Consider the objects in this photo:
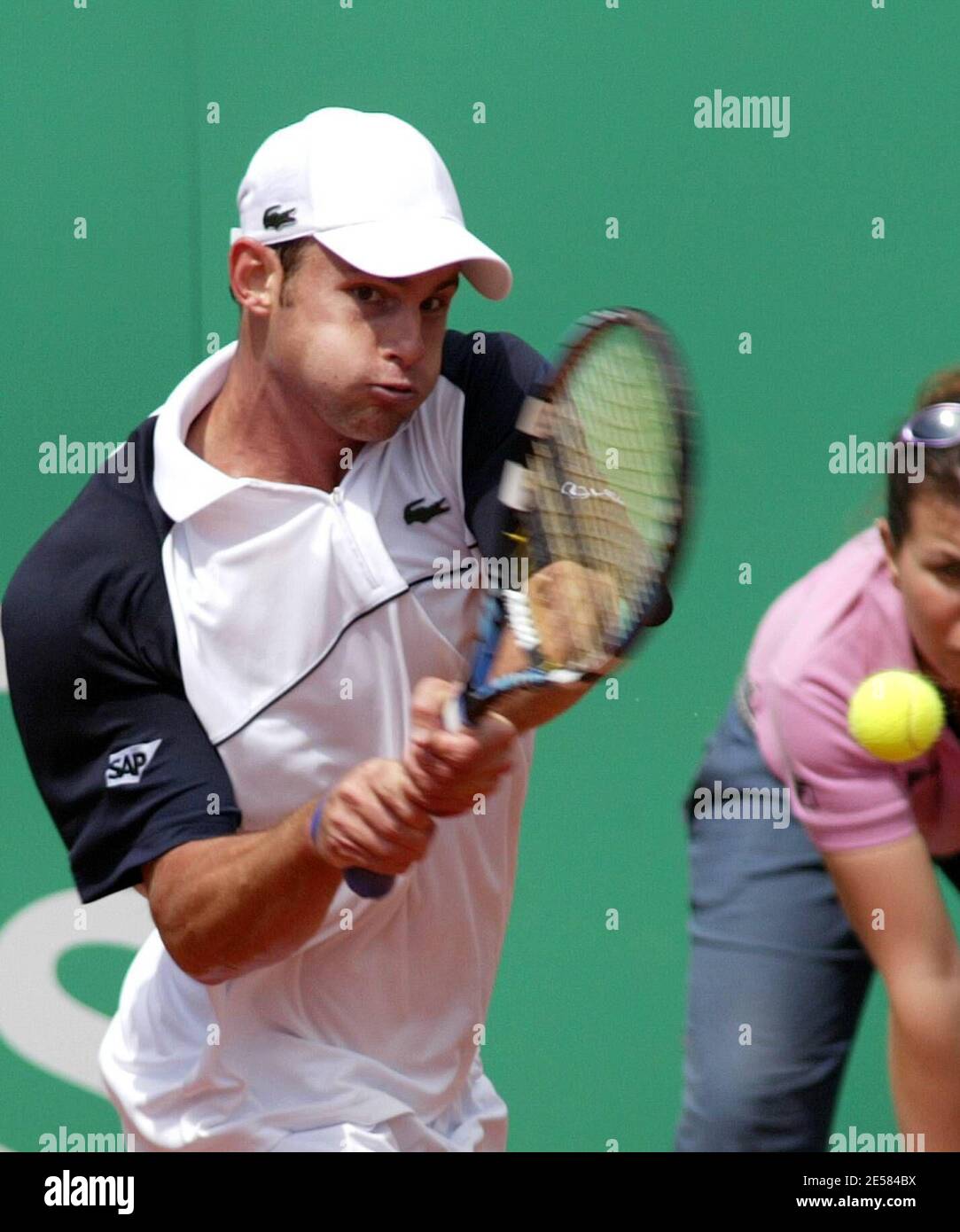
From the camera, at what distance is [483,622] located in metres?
2.04

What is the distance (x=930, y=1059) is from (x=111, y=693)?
91 cm

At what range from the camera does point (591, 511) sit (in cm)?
211

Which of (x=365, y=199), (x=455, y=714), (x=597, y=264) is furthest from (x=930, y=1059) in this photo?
(x=597, y=264)

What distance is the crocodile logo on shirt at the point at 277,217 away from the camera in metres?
2.32

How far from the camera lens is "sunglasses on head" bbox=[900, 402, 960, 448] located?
1.95 meters

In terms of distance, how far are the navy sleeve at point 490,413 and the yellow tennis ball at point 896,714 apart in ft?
1.48

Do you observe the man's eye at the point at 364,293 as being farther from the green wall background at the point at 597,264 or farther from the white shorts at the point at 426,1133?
the white shorts at the point at 426,1133

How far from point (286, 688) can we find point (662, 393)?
1.96ft

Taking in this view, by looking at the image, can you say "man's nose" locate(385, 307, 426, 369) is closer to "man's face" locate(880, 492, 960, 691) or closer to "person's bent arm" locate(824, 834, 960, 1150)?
"man's face" locate(880, 492, 960, 691)

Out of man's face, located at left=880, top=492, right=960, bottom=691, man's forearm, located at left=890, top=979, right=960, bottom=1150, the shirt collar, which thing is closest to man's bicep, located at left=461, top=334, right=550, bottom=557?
the shirt collar

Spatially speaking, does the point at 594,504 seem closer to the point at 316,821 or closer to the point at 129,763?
the point at 316,821

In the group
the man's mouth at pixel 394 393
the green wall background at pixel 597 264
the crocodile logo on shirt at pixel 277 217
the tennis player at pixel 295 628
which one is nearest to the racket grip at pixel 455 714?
the tennis player at pixel 295 628

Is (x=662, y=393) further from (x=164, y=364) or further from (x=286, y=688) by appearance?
(x=164, y=364)

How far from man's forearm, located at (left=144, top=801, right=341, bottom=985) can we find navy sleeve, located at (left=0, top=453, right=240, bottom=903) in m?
0.04
